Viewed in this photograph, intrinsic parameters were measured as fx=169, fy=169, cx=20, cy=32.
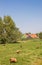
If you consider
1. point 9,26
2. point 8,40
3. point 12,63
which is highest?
point 9,26

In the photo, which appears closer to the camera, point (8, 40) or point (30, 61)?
point (30, 61)

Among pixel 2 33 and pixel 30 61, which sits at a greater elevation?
pixel 2 33

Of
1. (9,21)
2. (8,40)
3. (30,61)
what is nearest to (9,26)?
(9,21)

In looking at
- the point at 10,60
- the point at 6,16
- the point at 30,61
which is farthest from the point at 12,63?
the point at 6,16

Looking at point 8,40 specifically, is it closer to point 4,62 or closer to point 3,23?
point 3,23

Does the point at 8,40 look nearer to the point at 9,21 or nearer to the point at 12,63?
the point at 9,21

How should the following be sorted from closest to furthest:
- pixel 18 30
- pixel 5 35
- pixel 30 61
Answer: pixel 30 61
pixel 5 35
pixel 18 30

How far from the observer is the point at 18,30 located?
120ft

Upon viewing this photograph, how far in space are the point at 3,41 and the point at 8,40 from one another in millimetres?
1042

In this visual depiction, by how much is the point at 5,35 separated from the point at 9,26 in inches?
104

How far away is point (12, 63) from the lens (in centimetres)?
924

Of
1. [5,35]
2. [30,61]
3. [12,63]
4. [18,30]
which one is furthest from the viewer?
[18,30]

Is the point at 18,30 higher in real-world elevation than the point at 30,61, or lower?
higher

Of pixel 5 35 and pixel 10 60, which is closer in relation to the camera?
pixel 10 60
